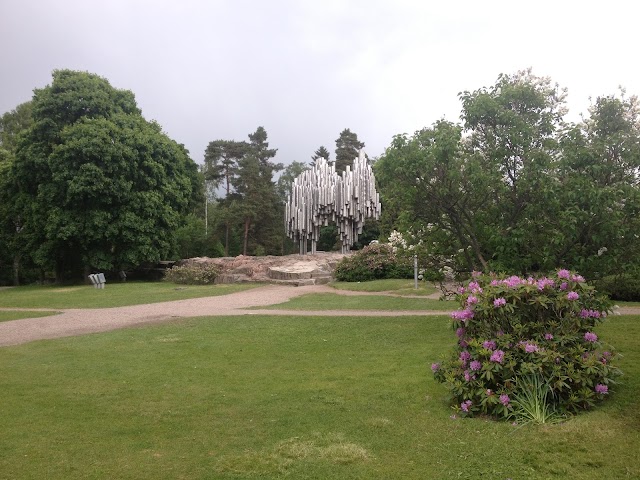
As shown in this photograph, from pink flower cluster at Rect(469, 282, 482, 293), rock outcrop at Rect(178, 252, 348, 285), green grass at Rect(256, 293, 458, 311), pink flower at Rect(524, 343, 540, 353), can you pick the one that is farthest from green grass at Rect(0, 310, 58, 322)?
pink flower at Rect(524, 343, 540, 353)

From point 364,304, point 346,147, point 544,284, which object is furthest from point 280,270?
point 346,147

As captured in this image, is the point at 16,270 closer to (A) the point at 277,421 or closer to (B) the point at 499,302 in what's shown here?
(A) the point at 277,421

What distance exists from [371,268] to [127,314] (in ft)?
46.3

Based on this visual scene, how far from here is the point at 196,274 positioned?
30641mm

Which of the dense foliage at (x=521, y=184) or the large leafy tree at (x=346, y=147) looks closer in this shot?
the dense foliage at (x=521, y=184)

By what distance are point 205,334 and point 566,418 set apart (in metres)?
8.30

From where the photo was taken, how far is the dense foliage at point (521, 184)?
8.37m

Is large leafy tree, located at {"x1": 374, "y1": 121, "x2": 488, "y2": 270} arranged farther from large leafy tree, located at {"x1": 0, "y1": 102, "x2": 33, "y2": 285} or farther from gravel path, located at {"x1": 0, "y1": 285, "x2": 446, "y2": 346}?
large leafy tree, located at {"x1": 0, "y1": 102, "x2": 33, "y2": 285}

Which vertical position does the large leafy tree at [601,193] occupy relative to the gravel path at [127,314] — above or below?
above

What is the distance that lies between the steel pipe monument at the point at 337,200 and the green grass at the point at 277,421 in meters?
28.1

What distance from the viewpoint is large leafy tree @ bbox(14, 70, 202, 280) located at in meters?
30.2

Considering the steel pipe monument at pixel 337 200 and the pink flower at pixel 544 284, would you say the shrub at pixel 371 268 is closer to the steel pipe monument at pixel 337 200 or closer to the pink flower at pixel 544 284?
the steel pipe monument at pixel 337 200

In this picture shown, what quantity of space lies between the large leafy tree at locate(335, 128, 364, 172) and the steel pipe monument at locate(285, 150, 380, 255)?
19357 mm

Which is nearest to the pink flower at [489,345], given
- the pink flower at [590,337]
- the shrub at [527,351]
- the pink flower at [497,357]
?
the shrub at [527,351]
